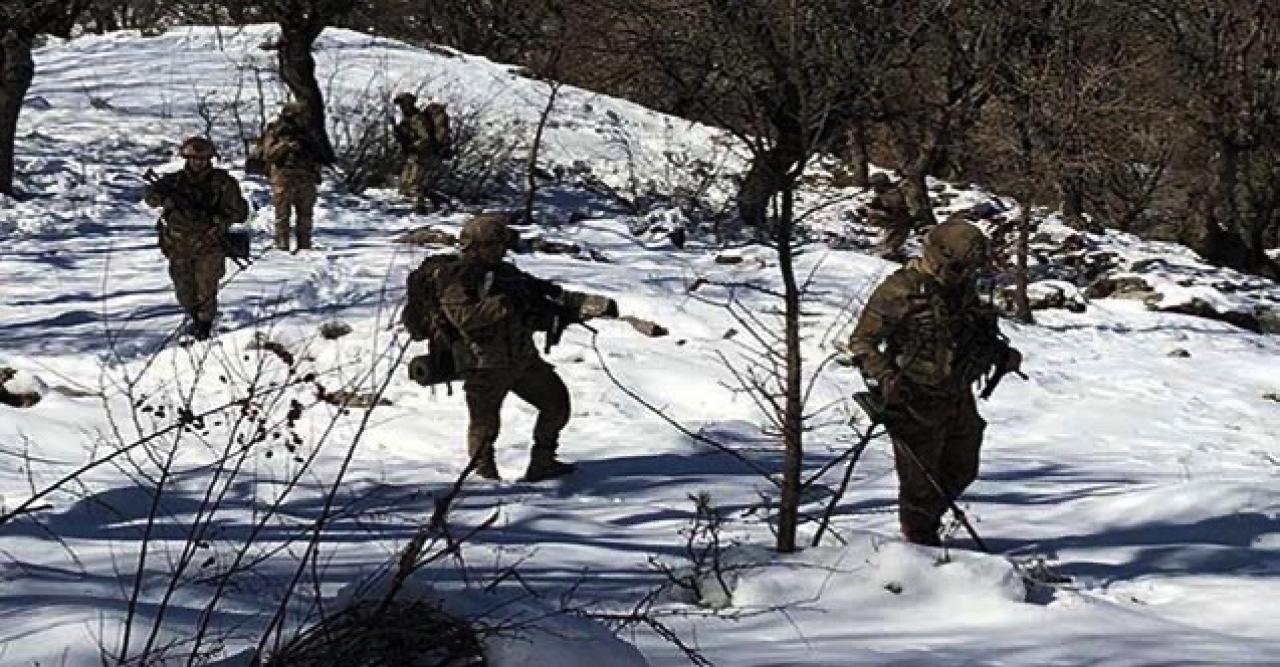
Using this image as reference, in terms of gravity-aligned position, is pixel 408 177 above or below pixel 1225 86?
below

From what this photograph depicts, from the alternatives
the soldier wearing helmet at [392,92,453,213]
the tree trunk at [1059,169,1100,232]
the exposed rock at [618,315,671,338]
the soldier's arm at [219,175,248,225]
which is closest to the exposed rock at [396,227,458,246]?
the exposed rock at [618,315,671,338]

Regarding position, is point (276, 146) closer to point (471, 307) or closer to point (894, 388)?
point (471, 307)

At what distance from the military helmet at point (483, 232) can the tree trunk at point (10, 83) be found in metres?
11.0

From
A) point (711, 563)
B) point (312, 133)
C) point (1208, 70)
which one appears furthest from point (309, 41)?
point (711, 563)

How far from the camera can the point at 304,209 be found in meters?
16.1

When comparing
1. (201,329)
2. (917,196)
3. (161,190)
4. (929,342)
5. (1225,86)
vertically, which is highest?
(1225,86)

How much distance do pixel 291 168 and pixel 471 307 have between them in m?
7.49

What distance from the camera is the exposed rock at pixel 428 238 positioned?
16.9 m

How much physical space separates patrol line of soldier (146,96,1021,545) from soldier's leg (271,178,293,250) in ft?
11.9

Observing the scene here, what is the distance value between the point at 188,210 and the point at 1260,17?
22202 millimetres

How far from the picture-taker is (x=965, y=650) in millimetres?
5129

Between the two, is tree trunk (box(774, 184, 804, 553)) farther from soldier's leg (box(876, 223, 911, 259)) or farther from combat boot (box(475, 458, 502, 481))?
soldier's leg (box(876, 223, 911, 259))

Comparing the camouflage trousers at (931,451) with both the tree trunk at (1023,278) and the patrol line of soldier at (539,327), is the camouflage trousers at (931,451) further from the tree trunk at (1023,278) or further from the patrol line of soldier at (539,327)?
the tree trunk at (1023,278)

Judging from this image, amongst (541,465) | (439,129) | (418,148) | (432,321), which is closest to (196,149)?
(432,321)
